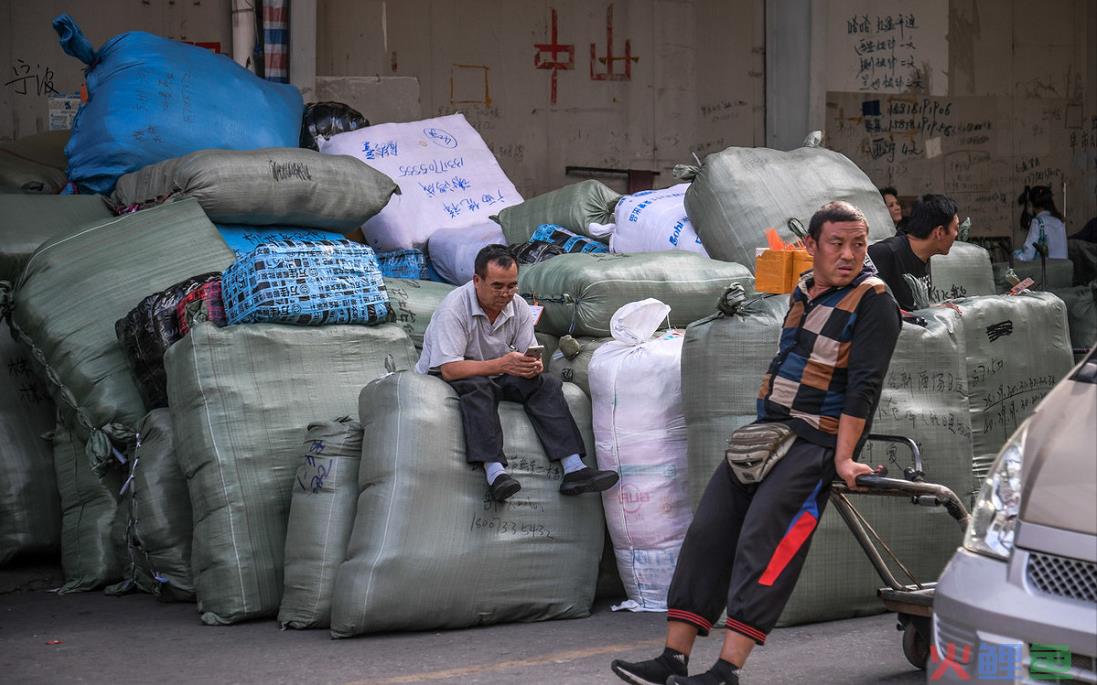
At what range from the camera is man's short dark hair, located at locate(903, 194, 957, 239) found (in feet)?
17.0

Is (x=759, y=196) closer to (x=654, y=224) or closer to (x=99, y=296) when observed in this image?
(x=654, y=224)

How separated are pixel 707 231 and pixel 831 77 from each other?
3.68 metres

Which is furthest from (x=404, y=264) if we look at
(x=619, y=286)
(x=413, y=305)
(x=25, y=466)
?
(x=25, y=466)

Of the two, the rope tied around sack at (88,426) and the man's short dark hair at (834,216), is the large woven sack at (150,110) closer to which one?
the rope tied around sack at (88,426)

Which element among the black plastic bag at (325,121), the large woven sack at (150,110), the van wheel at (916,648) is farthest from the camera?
the black plastic bag at (325,121)

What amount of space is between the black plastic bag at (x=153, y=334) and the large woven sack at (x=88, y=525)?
0.44m

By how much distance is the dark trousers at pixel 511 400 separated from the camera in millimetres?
4875

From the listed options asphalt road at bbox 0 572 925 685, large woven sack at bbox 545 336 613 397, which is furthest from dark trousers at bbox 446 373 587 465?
asphalt road at bbox 0 572 925 685

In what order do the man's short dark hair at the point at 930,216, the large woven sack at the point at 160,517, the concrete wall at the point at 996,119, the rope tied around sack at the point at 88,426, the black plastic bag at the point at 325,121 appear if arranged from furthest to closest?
the concrete wall at the point at 996,119, the black plastic bag at the point at 325,121, the rope tied around sack at the point at 88,426, the large woven sack at the point at 160,517, the man's short dark hair at the point at 930,216

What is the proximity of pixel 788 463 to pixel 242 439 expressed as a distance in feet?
7.36

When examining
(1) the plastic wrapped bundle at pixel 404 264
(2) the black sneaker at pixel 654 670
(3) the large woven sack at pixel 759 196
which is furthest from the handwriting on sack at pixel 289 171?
(2) the black sneaker at pixel 654 670

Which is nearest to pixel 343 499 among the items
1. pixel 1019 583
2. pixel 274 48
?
pixel 1019 583

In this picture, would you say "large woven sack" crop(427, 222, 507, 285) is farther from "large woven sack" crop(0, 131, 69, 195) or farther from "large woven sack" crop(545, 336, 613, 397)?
"large woven sack" crop(0, 131, 69, 195)

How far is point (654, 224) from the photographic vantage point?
258 inches
